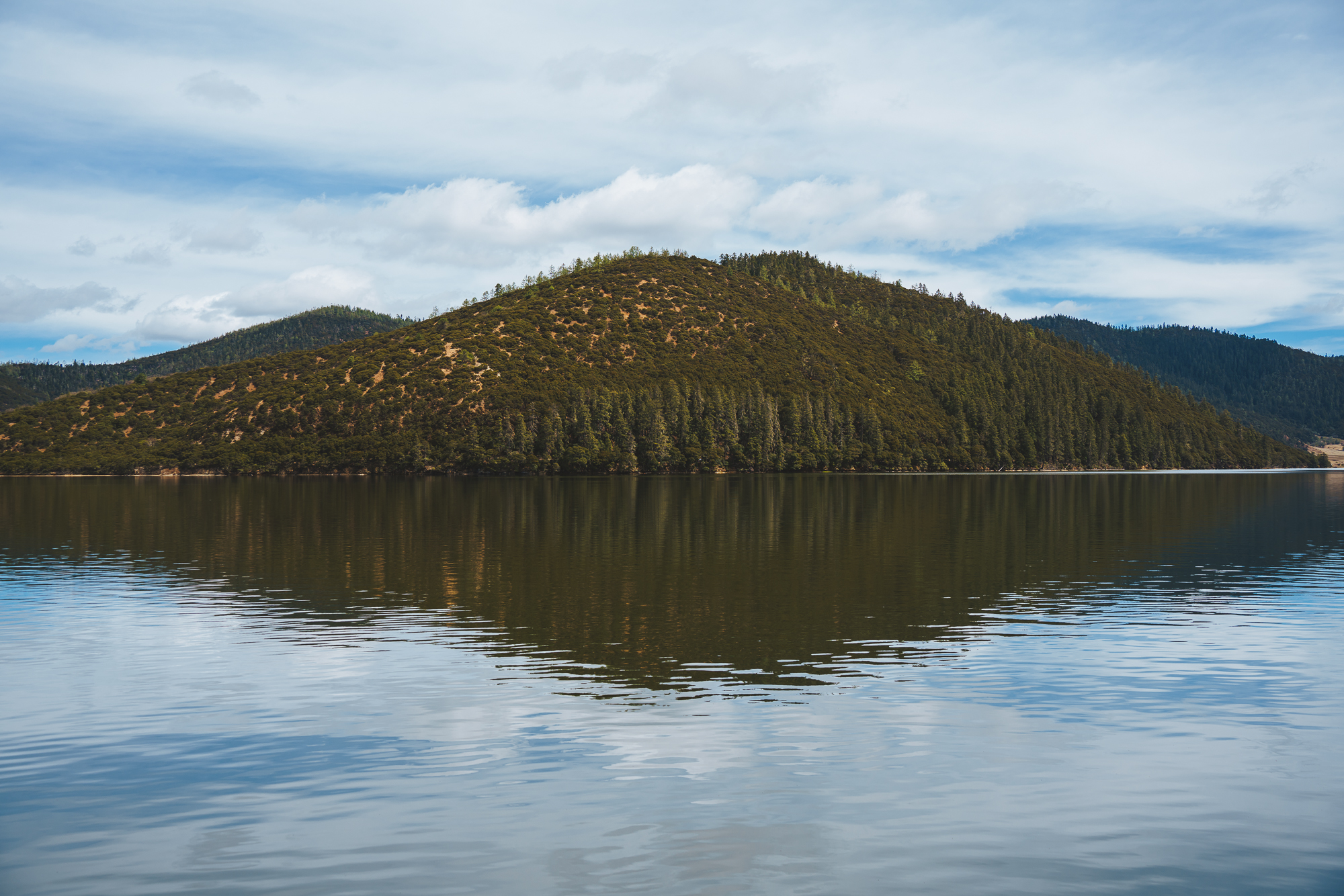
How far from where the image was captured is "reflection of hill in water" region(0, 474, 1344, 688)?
29.5 meters

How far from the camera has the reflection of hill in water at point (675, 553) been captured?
96.9 ft

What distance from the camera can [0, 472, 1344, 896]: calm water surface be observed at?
511 inches

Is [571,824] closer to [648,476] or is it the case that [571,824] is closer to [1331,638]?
[1331,638]

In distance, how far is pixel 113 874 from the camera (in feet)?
41.4

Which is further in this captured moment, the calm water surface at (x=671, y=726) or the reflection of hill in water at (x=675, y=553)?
the reflection of hill in water at (x=675, y=553)

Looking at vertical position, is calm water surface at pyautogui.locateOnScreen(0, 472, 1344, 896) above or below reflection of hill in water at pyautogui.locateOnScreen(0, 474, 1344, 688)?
below

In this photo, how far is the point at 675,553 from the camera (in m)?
50.7

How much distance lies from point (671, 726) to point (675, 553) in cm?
3174

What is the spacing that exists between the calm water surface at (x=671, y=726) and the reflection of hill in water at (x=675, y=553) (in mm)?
357

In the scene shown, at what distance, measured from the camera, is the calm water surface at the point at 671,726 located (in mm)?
12977

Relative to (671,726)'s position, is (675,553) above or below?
above

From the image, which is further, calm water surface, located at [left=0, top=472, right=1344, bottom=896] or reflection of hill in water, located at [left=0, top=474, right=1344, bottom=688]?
reflection of hill in water, located at [left=0, top=474, right=1344, bottom=688]

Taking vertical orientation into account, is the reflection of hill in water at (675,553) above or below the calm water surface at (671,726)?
above

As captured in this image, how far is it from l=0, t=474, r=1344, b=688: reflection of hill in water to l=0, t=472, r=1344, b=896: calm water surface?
36 cm
